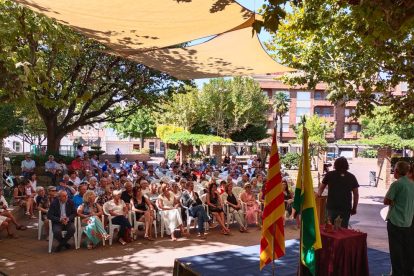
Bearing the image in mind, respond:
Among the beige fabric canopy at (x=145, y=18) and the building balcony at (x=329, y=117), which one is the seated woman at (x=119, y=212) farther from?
the building balcony at (x=329, y=117)

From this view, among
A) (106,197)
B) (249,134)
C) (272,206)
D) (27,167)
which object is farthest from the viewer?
(249,134)

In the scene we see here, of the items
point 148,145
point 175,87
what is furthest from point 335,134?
point 175,87

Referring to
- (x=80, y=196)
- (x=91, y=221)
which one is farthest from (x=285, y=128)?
(x=91, y=221)

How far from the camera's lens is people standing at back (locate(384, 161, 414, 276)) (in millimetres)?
4754

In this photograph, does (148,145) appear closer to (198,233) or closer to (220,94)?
(220,94)

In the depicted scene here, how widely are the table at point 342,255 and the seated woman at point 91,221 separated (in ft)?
14.7

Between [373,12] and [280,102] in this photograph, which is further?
[280,102]

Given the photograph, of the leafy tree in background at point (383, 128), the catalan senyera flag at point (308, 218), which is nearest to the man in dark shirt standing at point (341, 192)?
the catalan senyera flag at point (308, 218)

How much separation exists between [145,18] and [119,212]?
446 cm

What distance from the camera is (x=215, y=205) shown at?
8914 mm

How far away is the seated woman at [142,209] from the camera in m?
8.00

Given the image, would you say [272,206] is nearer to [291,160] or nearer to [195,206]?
[195,206]

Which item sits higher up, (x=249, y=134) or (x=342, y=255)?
(x=249, y=134)

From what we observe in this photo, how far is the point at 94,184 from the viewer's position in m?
8.79
